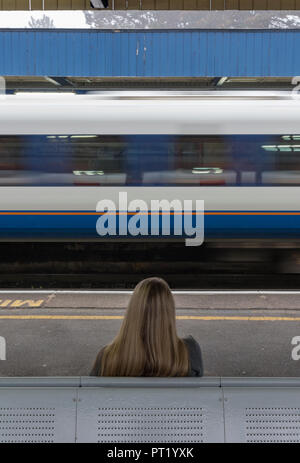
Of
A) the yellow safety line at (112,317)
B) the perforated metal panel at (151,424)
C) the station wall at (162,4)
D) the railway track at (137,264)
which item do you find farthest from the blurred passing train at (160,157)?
the perforated metal panel at (151,424)

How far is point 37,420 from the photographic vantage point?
2.65 m

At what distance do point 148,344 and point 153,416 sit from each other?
37cm

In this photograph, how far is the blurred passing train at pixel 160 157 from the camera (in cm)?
865

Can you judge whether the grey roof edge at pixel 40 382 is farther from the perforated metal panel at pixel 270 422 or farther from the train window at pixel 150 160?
the train window at pixel 150 160

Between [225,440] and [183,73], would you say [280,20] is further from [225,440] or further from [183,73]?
[225,440]

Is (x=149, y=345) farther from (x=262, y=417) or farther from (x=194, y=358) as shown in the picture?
(x=262, y=417)

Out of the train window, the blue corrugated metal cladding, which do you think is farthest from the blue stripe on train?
the blue corrugated metal cladding

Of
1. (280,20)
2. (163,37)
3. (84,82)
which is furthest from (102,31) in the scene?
(280,20)

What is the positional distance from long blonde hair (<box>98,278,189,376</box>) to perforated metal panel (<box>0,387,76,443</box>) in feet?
0.94

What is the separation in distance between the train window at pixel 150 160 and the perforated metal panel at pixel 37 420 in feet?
20.5

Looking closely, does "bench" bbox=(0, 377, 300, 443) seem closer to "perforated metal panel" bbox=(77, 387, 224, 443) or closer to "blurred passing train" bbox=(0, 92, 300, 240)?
"perforated metal panel" bbox=(77, 387, 224, 443)

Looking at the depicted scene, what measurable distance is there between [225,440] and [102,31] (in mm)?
8715

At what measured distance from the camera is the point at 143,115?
8.76 m

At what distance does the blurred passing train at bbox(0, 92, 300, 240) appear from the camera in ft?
28.4
